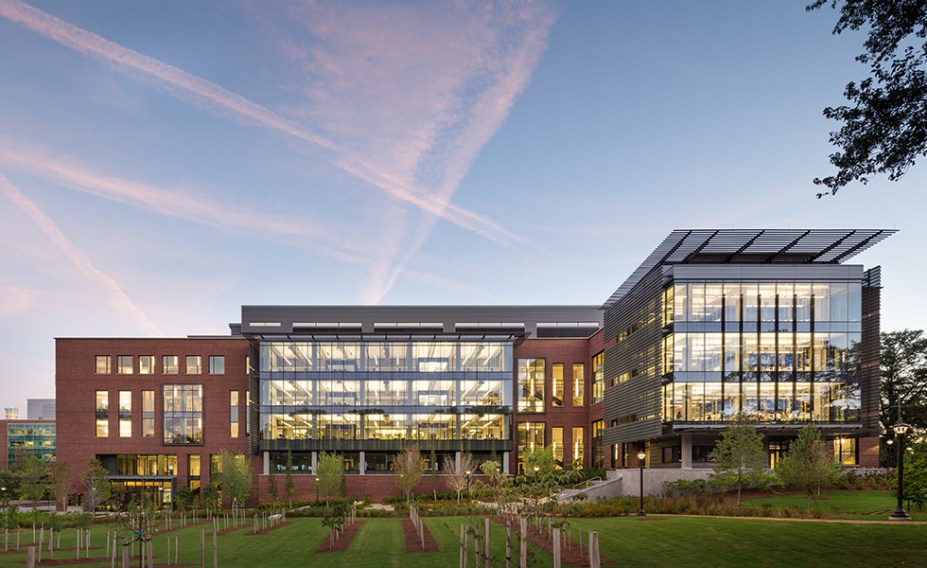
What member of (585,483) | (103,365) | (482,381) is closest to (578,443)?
(482,381)

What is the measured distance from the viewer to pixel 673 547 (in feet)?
88.0

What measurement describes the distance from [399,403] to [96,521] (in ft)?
106

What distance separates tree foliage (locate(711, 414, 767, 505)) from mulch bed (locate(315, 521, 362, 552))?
79.0ft

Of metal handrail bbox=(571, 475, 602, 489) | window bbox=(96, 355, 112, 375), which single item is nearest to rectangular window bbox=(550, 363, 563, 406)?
metal handrail bbox=(571, 475, 602, 489)

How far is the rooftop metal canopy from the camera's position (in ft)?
183

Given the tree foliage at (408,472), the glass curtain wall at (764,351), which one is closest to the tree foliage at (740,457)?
the glass curtain wall at (764,351)

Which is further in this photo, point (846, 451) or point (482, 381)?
point (482, 381)

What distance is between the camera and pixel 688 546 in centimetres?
2677

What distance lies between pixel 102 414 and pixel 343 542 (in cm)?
5759

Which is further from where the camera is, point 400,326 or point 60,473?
point 400,326

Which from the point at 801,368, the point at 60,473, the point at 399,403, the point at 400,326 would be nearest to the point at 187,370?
the point at 60,473

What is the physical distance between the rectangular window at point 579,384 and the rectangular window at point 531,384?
405cm

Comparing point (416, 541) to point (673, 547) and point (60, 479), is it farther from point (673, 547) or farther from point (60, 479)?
point (60, 479)

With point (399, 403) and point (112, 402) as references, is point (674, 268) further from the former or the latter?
point (112, 402)
